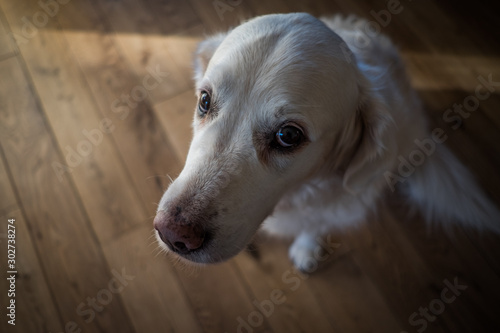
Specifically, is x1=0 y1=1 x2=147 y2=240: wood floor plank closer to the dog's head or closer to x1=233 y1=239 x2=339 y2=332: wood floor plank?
x1=233 y1=239 x2=339 y2=332: wood floor plank

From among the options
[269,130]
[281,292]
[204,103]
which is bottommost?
[281,292]

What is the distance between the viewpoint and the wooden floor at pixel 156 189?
78.0 inches

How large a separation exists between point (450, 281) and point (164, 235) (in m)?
1.74

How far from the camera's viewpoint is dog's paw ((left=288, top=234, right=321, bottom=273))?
2.05 metres

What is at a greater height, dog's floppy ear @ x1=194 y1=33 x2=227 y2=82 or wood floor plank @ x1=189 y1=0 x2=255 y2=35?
dog's floppy ear @ x1=194 y1=33 x2=227 y2=82

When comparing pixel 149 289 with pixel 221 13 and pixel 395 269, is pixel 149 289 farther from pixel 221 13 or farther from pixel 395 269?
pixel 221 13

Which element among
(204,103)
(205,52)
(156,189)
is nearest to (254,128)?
(204,103)

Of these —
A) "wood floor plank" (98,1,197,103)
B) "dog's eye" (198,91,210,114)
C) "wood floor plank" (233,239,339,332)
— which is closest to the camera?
"dog's eye" (198,91,210,114)

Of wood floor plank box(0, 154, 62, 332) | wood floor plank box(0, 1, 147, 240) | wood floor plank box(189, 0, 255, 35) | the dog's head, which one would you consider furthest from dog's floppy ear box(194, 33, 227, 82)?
wood floor plank box(0, 154, 62, 332)

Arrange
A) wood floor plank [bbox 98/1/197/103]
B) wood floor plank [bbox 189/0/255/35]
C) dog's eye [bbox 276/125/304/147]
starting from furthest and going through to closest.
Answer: wood floor plank [bbox 189/0/255/35] → wood floor plank [bbox 98/1/197/103] → dog's eye [bbox 276/125/304/147]

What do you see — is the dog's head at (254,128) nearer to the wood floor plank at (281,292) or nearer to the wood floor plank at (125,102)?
the wood floor plank at (281,292)

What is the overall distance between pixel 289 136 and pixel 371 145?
40 cm

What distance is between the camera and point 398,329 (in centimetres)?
194

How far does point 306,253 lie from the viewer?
80.9 inches
